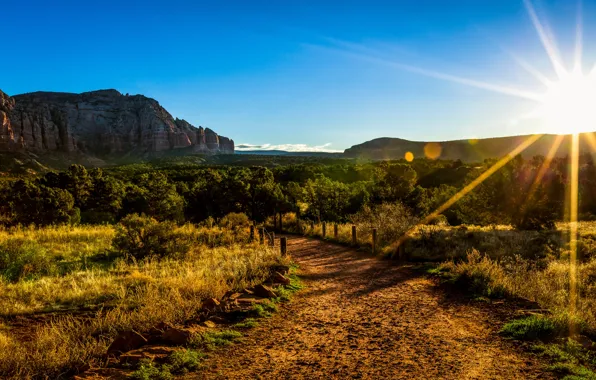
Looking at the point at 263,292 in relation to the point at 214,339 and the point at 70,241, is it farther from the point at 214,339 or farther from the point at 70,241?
the point at 70,241

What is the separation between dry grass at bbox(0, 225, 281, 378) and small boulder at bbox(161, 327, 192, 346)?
789 millimetres

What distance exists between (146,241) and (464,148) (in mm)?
140957

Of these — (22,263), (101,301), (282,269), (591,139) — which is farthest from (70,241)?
(591,139)

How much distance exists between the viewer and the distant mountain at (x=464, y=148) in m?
117


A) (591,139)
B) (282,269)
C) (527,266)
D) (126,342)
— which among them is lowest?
(527,266)

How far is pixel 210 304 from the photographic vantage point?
7.30 meters

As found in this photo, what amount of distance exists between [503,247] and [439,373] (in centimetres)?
1278

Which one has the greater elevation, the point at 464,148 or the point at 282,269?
the point at 464,148

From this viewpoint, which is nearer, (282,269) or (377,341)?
(377,341)

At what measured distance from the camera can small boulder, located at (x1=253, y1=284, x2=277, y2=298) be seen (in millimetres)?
8336

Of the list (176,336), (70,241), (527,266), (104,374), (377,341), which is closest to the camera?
(104,374)

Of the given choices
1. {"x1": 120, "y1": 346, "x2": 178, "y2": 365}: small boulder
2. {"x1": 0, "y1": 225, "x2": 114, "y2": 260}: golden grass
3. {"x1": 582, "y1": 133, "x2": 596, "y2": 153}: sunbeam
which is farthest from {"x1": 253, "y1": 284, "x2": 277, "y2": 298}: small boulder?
{"x1": 582, "y1": 133, "x2": 596, "y2": 153}: sunbeam

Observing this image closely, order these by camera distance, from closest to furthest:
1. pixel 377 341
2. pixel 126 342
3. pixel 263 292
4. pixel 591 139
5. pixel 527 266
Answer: pixel 126 342
pixel 377 341
pixel 263 292
pixel 527 266
pixel 591 139

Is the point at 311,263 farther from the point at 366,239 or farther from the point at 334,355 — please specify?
the point at 334,355
